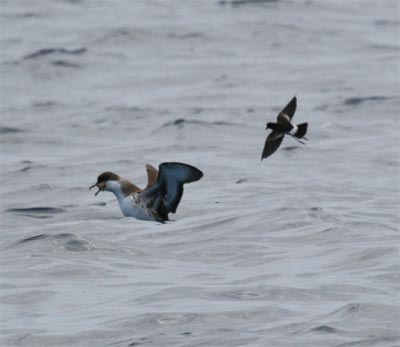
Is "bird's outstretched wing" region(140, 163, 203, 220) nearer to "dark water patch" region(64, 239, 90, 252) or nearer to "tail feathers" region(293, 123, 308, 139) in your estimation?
"dark water patch" region(64, 239, 90, 252)

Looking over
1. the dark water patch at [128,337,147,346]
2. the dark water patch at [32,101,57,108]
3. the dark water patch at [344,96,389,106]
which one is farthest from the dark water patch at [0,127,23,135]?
the dark water patch at [128,337,147,346]

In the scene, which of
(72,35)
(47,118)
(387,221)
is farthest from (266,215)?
Result: (72,35)

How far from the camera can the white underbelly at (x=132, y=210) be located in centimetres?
1358

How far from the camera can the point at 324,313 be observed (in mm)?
10211

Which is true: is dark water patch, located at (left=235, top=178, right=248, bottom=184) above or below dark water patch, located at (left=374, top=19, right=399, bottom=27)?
below

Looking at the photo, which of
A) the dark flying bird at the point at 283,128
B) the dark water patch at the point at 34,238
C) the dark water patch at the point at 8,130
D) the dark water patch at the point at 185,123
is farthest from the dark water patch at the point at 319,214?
the dark water patch at the point at 8,130

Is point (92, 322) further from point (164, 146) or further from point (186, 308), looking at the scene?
point (164, 146)

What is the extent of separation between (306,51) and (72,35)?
436 cm

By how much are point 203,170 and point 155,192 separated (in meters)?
3.05

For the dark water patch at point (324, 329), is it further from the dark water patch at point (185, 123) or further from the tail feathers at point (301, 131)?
the dark water patch at point (185, 123)

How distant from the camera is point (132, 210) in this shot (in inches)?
538

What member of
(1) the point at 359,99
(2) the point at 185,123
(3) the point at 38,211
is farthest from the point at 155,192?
(1) the point at 359,99

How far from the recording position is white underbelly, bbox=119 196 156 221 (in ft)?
44.5

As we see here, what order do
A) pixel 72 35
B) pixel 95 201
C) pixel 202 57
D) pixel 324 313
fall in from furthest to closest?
pixel 72 35 < pixel 202 57 < pixel 95 201 < pixel 324 313
